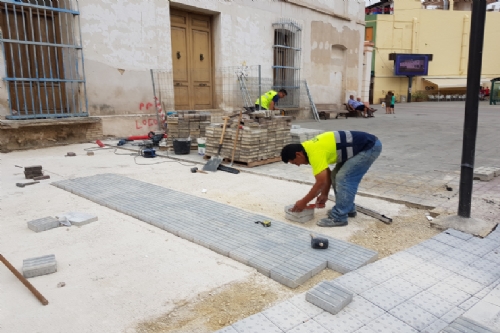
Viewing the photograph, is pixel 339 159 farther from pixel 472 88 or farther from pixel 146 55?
pixel 146 55

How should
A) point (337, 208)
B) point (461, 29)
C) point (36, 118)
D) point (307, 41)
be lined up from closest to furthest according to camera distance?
1. point (337, 208)
2. point (36, 118)
3. point (307, 41)
4. point (461, 29)

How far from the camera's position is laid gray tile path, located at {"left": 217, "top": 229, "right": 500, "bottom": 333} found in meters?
2.40

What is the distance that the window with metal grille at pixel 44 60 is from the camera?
873 centimetres

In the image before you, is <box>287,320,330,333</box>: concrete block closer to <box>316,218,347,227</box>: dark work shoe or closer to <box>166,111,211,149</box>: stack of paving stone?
Result: <box>316,218,347,227</box>: dark work shoe

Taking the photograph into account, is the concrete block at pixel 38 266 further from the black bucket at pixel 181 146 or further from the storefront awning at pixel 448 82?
the storefront awning at pixel 448 82

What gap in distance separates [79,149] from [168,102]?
3.36 metres

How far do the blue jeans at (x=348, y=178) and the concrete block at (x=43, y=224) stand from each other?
3.02 meters

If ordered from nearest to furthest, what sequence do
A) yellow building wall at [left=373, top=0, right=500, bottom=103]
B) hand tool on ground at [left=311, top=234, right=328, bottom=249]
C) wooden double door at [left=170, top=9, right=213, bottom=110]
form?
1. hand tool on ground at [left=311, top=234, right=328, bottom=249]
2. wooden double door at [left=170, top=9, right=213, bottom=110]
3. yellow building wall at [left=373, top=0, right=500, bottom=103]

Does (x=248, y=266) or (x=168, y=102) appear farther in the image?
(x=168, y=102)

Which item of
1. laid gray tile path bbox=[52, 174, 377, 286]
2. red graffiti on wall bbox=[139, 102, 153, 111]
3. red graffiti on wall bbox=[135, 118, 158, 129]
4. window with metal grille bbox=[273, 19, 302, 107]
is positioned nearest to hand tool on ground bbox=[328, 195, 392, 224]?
laid gray tile path bbox=[52, 174, 377, 286]

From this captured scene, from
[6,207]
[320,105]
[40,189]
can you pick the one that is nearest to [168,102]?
[40,189]

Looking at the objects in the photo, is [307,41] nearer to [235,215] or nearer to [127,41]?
[127,41]

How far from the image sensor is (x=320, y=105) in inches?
701

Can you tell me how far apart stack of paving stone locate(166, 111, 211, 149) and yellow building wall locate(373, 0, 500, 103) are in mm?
32038
